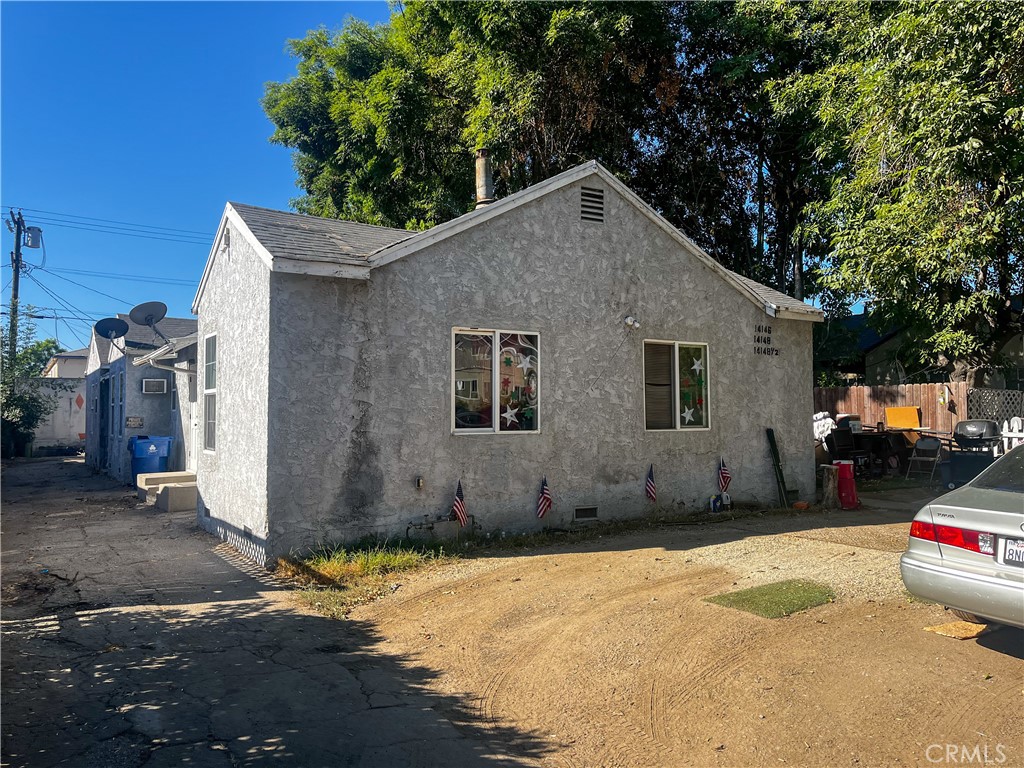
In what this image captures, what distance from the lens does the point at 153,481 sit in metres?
13.4

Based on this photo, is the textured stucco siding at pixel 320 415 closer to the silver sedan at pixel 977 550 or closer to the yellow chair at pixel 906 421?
the silver sedan at pixel 977 550

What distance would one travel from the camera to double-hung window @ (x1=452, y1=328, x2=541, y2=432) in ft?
29.2

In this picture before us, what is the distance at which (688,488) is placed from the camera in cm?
1074

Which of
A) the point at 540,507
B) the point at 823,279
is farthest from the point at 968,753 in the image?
the point at 823,279

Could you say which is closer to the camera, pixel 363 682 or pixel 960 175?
pixel 363 682

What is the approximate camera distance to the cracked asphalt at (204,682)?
3.68 m

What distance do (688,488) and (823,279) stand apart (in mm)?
8472

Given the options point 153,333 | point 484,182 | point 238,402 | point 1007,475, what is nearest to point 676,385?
point 484,182

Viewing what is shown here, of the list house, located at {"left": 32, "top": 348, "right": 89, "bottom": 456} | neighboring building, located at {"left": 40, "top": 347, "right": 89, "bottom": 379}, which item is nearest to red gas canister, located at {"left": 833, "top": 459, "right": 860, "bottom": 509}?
house, located at {"left": 32, "top": 348, "right": 89, "bottom": 456}

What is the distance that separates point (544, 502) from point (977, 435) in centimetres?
926

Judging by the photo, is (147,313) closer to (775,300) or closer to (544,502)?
(544,502)

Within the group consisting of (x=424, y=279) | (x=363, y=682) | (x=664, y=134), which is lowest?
(x=363, y=682)

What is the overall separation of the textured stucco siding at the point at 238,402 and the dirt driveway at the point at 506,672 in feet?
3.11

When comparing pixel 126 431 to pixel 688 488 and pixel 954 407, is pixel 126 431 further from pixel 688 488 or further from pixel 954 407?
pixel 954 407
